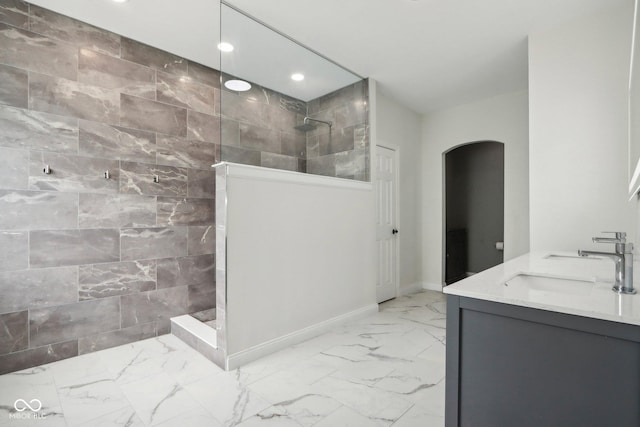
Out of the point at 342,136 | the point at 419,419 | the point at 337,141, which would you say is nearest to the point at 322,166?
the point at 337,141

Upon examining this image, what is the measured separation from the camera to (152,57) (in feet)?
10.1

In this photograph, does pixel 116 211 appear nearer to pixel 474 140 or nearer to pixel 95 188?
pixel 95 188

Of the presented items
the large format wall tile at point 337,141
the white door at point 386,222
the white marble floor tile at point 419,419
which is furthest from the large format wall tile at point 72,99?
the white marble floor tile at point 419,419

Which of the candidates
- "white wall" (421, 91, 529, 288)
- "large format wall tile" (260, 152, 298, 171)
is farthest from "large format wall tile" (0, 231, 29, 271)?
"white wall" (421, 91, 529, 288)

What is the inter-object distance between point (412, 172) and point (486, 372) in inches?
154

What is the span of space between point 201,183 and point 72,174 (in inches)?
44.0

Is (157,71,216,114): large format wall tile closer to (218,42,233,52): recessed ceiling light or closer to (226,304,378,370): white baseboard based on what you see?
(218,42,233,52): recessed ceiling light

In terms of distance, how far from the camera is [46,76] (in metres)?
2.49

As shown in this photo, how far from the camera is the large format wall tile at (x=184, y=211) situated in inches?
123

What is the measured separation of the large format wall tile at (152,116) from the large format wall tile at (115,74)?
0.26ft

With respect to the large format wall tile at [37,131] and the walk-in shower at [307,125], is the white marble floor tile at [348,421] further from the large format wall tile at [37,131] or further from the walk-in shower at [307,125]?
the large format wall tile at [37,131]

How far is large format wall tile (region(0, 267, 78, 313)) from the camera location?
2322 mm

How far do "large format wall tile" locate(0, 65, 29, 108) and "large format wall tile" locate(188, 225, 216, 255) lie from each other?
1.66 metres

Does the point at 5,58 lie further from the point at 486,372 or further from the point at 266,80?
the point at 486,372
